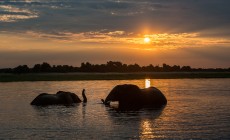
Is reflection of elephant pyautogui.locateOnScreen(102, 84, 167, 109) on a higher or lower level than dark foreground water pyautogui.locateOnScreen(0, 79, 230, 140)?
higher

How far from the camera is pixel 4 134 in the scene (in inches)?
845

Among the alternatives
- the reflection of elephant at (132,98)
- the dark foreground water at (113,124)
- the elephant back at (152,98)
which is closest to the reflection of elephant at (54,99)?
the reflection of elephant at (132,98)

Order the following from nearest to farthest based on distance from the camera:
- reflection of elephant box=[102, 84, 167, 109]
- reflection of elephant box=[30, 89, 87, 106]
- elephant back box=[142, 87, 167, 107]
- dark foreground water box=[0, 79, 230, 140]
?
dark foreground water box=[0, 79, 230, 140], reflection of elephant box=[30, 89, 87, 106], reflection of elephant box=[102, 84, 167, 109], elephant back box=[142, 87, 167, 107]

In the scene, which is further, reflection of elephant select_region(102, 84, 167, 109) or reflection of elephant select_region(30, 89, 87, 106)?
reflection of elephant select_region(102, 84, 167, 109)

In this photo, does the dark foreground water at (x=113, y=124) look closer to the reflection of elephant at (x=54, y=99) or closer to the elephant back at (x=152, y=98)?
the reflection of elephant at (x=54, y=99)

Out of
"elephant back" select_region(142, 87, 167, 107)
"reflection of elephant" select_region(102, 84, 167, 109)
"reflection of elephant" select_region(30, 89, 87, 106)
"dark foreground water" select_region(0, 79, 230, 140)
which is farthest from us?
"elephant back" select_region(142, 87, 167, 107)

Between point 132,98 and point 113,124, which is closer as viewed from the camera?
point 113,124

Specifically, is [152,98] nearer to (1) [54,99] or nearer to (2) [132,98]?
(2) [132,98]

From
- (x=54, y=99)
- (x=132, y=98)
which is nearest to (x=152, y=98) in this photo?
(x=132, y=98)

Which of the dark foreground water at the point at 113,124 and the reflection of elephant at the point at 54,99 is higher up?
the reflection of elephant at the point at 54,99

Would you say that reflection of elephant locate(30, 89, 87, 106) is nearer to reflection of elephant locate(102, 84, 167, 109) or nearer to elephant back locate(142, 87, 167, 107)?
reflection of elephant locate(102, 84, 167, 109)

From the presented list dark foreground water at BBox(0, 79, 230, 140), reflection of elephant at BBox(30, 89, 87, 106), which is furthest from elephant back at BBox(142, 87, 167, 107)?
reflection of elephant at BBox(30, 89, 87, 106)

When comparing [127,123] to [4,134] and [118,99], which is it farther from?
[118,99]

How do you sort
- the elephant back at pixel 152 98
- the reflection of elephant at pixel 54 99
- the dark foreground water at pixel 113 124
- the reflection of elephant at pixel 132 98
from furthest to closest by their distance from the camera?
the elephant back at pixel 152 98, the reflection of elephant at pixel 132 98, the reflection of elephant at pixel 54 99, the dark foreground water at pixel 113 124
